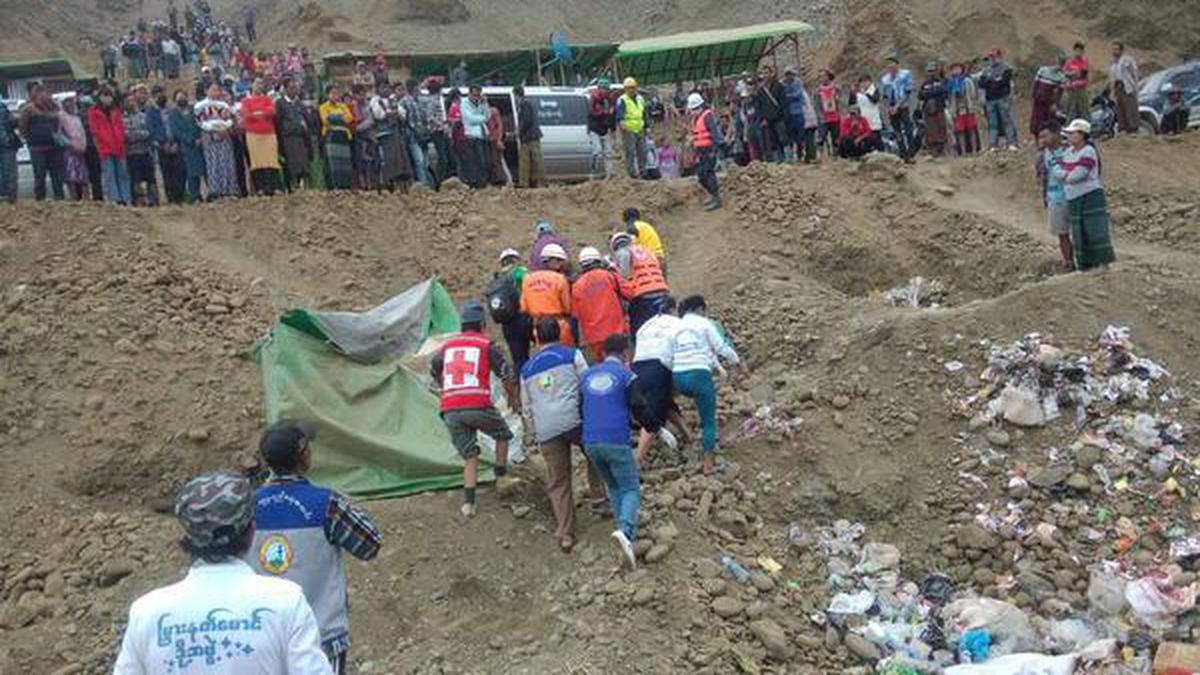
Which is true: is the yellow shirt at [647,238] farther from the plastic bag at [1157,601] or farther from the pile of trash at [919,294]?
the plastic bag at [1157,601]

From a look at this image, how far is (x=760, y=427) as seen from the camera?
9.05 meters

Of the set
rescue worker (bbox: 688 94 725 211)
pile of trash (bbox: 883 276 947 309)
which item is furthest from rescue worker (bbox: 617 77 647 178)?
pile of trash (bbox: 883 276 947 309)

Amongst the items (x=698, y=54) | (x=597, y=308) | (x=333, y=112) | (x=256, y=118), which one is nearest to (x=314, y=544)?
(x=597, y=308)

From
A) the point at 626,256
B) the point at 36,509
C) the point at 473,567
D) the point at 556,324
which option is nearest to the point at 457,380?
the point at 556,324

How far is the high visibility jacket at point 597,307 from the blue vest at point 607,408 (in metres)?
1.84

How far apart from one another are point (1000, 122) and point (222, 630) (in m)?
14.8

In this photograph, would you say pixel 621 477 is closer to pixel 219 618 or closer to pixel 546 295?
pixel 546 295

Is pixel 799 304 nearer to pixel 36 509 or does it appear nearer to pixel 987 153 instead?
pixel 987 153

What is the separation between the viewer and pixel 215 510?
297 cm

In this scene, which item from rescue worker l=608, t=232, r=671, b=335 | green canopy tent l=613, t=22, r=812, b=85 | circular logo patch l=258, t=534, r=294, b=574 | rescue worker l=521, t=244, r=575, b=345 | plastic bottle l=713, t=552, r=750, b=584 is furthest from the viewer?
green canopy tent l=613, t=22, r=812, b=85

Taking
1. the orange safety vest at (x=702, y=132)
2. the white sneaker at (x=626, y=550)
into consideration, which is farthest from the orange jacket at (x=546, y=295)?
the orange safety vest at (x=702, y=132)

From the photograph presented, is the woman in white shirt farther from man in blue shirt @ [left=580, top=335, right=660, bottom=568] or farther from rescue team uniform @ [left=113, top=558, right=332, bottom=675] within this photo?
rescue team uniform @ [left=113, top=558, right=332, bottom=675]

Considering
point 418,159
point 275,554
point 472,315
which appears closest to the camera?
point 275,554

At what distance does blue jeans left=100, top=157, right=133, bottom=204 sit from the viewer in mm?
12430
